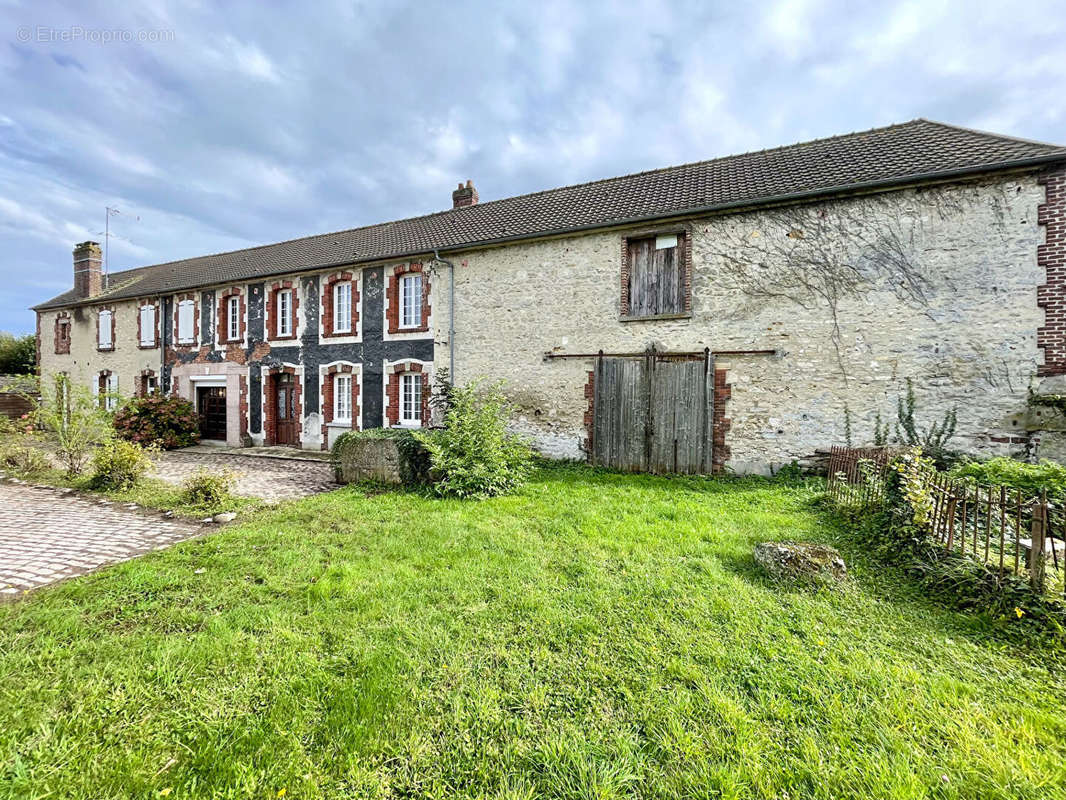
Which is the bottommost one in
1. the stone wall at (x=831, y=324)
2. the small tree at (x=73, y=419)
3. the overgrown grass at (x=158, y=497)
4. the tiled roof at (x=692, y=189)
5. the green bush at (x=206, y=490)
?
the overgrown grass at (x=158, y=497)

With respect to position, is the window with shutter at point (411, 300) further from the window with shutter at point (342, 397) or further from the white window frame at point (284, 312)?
the white window frame at point (284, 312)

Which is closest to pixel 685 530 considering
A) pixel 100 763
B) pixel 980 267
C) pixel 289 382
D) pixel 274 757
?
pixel 274 757

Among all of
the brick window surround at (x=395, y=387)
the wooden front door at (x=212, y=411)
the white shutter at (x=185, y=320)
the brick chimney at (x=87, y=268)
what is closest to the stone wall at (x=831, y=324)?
the brick window surround at (x=395, y=387)

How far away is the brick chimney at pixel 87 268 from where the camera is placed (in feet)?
59.7

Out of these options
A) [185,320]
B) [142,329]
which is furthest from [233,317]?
[142,329]

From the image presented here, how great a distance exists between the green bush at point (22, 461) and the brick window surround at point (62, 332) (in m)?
12.3

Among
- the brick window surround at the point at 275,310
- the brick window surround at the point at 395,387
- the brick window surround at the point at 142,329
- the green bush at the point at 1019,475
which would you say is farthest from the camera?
the brick window surround at the point at 142,329

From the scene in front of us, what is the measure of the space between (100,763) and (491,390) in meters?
8.84

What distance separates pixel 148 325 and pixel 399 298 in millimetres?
11356

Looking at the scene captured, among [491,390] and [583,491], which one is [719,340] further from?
[491,390]

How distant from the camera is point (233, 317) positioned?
47.8 feet

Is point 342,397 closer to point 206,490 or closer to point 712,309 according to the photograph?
point 206,490

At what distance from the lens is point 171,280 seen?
664 inches

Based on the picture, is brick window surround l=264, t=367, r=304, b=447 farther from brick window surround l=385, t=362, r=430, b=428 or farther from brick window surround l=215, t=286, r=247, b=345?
brick window surround l=385, t=362, r=430, b=428
